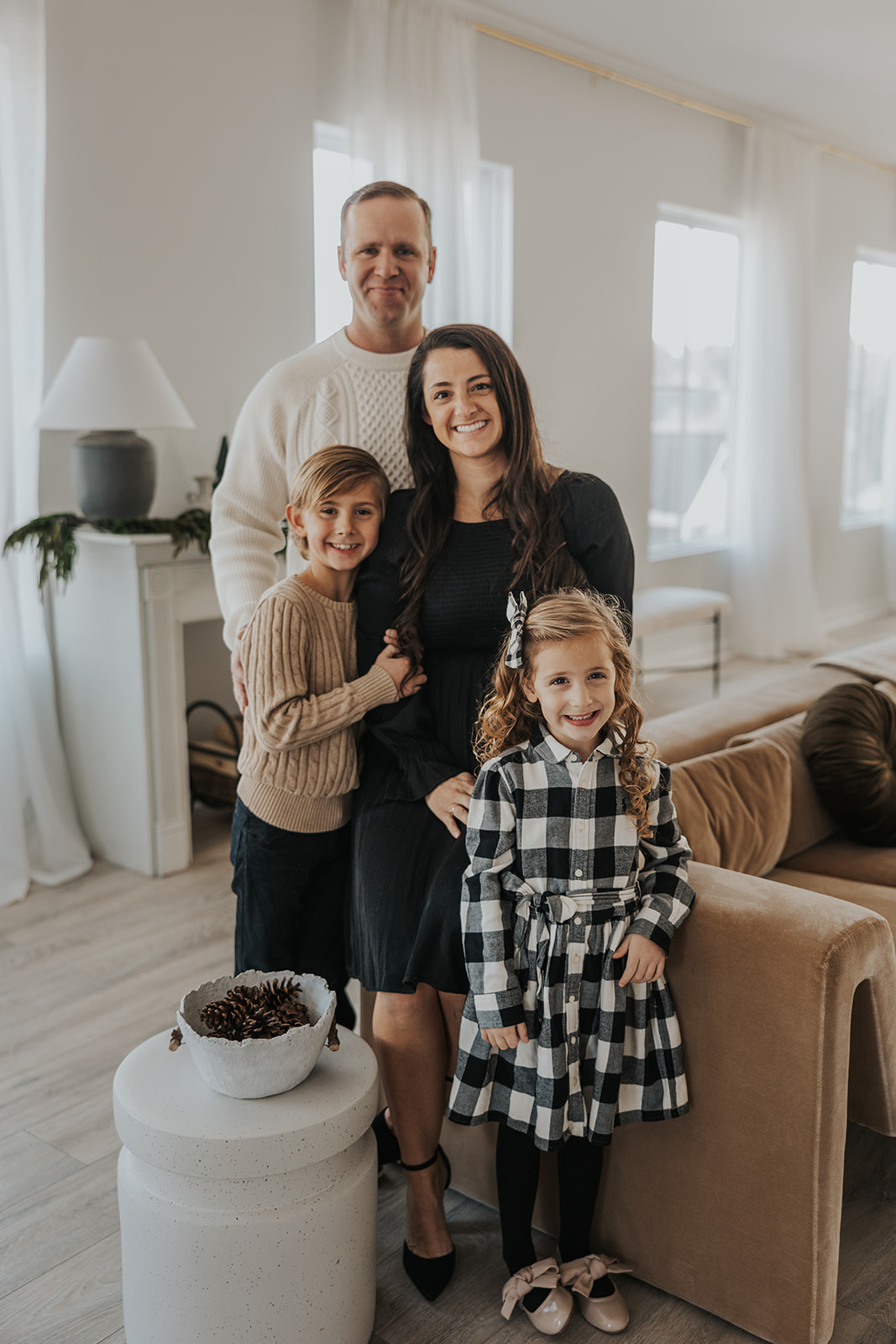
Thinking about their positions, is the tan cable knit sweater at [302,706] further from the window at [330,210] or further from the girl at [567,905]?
the window at [330,210]

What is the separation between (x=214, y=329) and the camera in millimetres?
3572

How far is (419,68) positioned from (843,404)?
388 cm

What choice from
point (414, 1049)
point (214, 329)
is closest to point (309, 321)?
point (214, 329)

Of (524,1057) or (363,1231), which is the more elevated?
(524,1057)

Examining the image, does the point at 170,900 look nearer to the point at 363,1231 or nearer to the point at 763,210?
the point at 363,1231

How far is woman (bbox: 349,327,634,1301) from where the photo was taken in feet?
5.11

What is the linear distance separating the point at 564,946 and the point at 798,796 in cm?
105

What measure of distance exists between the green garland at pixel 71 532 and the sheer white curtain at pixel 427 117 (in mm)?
1340

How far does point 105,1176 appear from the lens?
1.91 meters

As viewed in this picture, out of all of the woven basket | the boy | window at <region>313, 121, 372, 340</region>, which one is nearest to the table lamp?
the woven basket

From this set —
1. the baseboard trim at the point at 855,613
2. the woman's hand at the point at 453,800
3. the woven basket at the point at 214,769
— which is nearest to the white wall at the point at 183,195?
the woven basket at the point at 214,769

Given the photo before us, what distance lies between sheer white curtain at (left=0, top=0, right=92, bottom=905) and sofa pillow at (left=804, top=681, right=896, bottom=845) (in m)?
2.03

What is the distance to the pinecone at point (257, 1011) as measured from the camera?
4.60 feet

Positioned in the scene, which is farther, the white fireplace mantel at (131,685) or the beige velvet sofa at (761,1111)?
the white fireplace mantel at (131,685)
